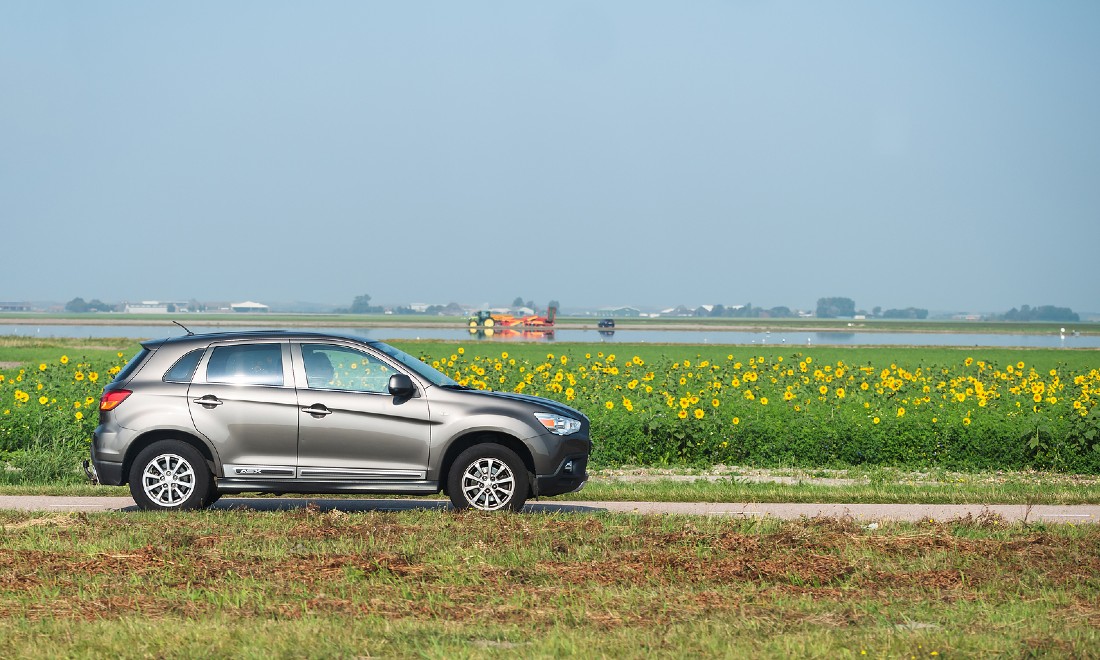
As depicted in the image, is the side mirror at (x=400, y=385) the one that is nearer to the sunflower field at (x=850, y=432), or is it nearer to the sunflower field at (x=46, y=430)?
the sunflower field at (x=850, y=432)

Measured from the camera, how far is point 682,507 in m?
12.7

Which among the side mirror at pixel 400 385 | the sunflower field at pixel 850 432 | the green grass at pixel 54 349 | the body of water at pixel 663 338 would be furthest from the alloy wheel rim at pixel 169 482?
the body of water at pixel 663 338

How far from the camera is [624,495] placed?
13.7m

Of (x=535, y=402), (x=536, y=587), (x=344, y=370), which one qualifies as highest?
(x=344, y=370)

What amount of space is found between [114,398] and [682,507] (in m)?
5.90

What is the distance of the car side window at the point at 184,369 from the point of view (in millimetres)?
11625

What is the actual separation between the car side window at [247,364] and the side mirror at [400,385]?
1.20 m

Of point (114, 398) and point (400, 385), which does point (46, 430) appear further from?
point (400, 385)

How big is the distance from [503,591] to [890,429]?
10791 mm

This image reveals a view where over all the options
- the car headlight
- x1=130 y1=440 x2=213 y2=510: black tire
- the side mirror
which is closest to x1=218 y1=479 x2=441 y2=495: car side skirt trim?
x1=130 y1=440 x2=213 y2=510: black tire

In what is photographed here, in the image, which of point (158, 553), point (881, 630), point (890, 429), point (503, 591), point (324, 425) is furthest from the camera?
point (890, 429)

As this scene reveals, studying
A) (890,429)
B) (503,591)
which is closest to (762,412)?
(890,429)

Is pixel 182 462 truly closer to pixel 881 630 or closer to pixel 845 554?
pixel 845 554

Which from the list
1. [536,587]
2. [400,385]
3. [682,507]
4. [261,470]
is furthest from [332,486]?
[536,587]
